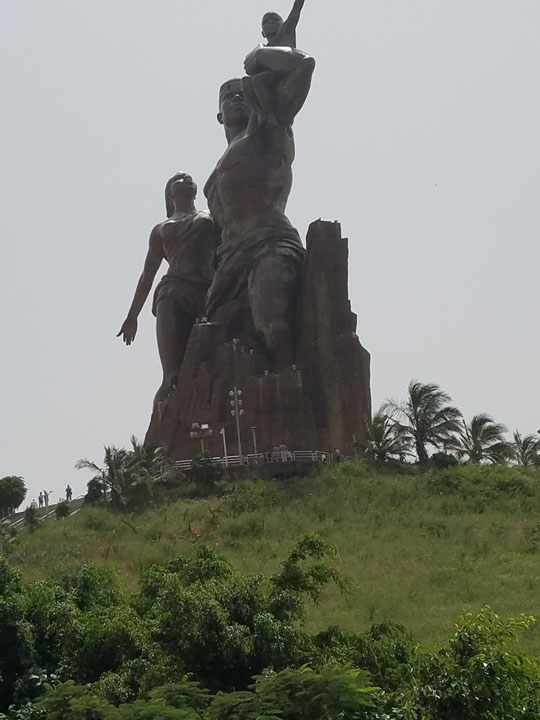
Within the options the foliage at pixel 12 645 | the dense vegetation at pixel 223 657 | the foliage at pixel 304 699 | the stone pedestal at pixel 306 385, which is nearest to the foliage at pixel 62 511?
the stone pedestal at pixel 306 385

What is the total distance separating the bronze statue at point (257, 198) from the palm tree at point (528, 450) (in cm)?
768

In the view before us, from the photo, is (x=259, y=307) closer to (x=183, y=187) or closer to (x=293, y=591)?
(x=183, y=187)

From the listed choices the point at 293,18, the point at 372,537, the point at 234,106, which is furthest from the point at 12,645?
the point at 293,18

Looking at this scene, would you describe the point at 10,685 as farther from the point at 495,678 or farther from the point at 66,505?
the point at 66,505

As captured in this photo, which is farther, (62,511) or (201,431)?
(201,431)

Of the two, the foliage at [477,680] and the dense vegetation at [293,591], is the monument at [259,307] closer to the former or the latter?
the dense vegetation at [293,591]

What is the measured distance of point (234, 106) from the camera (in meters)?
28.5

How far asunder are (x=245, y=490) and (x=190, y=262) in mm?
8358

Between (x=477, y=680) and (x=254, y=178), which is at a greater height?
(x=254, y=178)

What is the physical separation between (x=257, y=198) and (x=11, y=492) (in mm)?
14385

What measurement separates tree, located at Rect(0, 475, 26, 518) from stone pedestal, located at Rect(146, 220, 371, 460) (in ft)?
37.1

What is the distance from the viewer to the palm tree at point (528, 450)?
97.7 ft

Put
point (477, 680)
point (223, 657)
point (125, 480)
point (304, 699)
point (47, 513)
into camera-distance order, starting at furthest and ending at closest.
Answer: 1. point (47, 513)
2. point (125, 480)
3. point (223, 657)
4. point (304, 699)
5. point (477, 680)

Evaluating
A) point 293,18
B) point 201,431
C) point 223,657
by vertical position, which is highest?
point 293,18
